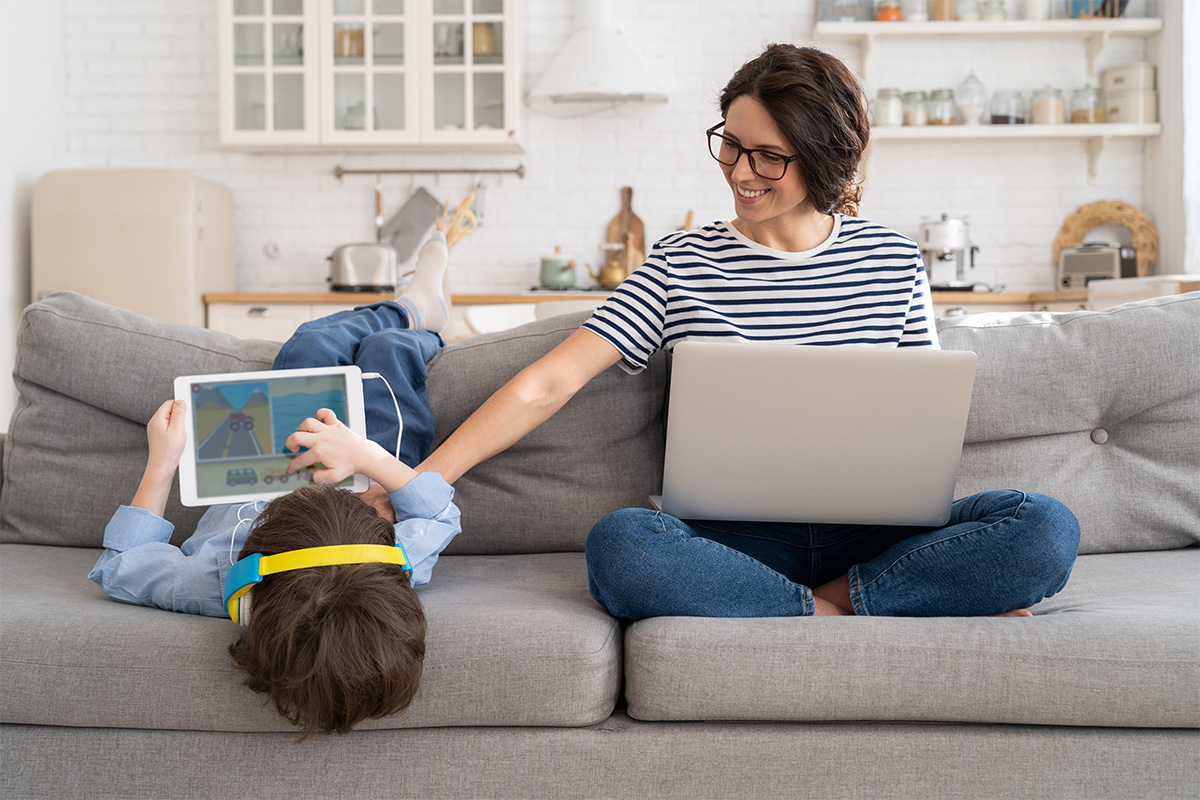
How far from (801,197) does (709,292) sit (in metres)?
0.21

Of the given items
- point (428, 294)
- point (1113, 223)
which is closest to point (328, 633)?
point (428, 294)

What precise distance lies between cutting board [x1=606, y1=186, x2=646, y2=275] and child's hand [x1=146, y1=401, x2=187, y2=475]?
3.47 metres

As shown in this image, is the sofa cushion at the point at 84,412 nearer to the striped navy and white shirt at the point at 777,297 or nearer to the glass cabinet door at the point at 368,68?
the striped navy and white shirt at the point at 777,297

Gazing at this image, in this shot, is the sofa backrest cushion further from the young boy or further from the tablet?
the tablet

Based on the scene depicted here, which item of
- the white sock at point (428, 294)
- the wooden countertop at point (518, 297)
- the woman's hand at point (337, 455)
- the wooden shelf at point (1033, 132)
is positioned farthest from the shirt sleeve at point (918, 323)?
the wooden shelf at point (1033, 132)

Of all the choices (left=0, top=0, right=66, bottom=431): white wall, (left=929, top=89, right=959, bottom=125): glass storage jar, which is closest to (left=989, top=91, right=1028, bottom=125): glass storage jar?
(left=929, top=89, right=959, bottom=125): glass storage jar

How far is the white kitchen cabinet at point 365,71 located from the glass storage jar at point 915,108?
1.82 meters

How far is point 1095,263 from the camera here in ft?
13.8

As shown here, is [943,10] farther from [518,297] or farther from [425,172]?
[425,172]

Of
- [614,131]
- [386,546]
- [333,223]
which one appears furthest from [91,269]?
[386,546]

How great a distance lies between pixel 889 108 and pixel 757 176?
320 centimetres

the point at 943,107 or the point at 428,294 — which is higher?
the point at 943,107

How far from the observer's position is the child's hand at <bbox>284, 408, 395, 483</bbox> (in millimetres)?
1227

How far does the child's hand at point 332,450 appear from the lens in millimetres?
1227
